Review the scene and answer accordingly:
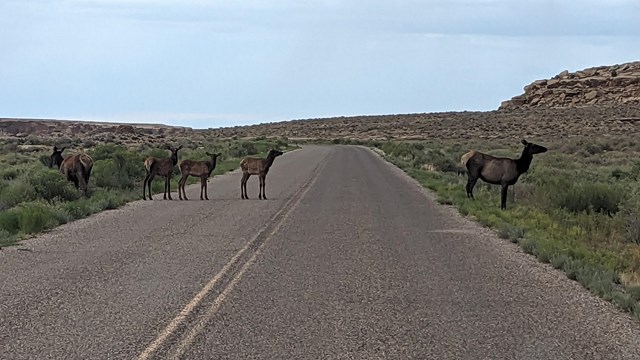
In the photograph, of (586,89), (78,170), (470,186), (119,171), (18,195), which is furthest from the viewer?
(586,89)

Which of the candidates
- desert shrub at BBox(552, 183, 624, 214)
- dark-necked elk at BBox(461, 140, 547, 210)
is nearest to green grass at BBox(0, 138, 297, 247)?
dark-necked elk at BBox(461, 140, 547, 210)

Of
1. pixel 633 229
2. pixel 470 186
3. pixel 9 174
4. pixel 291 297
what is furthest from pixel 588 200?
pixel 9 174

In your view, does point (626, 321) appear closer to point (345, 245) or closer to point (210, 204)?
point (345, 245)

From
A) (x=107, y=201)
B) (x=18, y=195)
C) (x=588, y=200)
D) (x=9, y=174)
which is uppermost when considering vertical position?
(x=18, y=195)

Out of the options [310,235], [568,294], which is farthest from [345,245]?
[568,294]

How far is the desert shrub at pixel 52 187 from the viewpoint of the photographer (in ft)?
77.1

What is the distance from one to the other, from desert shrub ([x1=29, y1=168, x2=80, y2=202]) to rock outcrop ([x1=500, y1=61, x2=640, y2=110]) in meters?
117

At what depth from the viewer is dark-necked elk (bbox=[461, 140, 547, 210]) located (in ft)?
73.4

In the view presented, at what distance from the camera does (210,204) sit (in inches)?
926

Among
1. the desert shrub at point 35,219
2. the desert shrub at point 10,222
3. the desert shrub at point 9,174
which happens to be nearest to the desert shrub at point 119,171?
the desert shrub at point 9,174

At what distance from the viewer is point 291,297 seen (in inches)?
405

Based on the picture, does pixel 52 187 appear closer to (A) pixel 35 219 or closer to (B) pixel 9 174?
(A) pixel 35 219

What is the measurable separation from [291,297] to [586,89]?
142 metres

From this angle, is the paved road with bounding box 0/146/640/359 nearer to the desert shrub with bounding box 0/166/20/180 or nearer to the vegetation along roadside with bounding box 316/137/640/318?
the vegetation along roadside with bounding box 316/137/640/318
